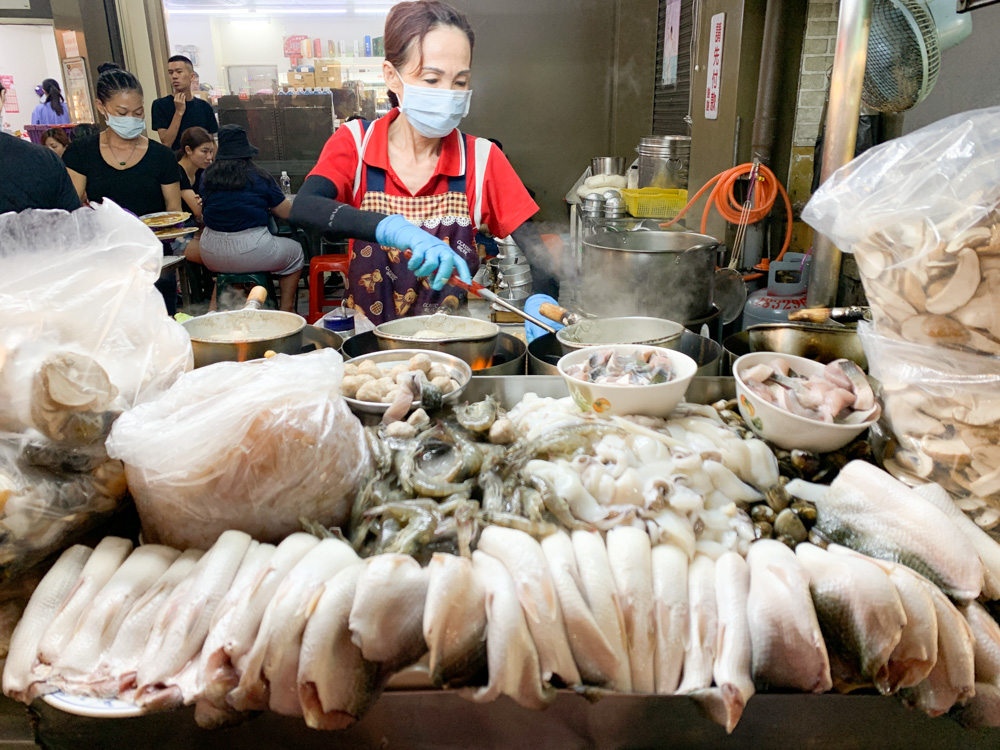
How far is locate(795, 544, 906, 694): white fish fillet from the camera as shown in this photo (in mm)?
1032

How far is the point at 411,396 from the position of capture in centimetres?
157

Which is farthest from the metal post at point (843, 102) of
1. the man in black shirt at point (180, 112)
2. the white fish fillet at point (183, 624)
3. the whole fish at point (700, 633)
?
the man in black shirt at point (180, 112)

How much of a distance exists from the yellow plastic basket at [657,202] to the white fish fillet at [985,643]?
4.59m

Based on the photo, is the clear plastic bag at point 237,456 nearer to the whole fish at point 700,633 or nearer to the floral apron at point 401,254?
the whole fish at point 700,633

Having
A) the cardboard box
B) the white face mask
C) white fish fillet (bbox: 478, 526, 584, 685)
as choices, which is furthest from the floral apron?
the cardboard box

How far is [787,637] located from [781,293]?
9.74 ft

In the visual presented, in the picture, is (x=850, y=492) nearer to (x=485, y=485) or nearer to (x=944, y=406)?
(x=944, y=406)

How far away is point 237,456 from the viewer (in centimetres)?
120

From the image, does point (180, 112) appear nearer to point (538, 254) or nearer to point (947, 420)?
point (538, 254)

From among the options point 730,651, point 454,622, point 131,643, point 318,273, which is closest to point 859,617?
point 730,651

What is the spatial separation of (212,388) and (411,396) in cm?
46

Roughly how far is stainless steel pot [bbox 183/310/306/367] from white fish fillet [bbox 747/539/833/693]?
4.66ft

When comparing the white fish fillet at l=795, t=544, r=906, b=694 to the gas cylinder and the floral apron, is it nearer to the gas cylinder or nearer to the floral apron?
the floral apron

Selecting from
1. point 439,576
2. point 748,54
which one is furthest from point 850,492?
point 748,54
